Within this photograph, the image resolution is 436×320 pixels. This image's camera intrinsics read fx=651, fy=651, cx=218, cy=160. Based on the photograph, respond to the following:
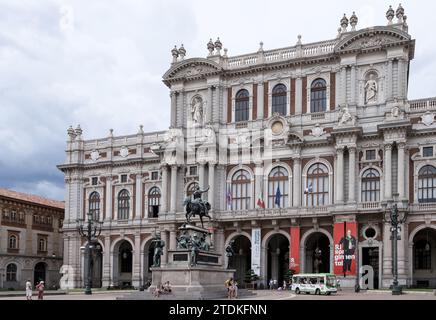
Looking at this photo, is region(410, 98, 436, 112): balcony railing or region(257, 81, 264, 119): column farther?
region(257, 81, 264, 119): column

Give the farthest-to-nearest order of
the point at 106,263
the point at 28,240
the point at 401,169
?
the point at 28,240 → the point at 106,263 → the point at 401,169

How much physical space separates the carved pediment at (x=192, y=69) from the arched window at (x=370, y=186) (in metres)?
21.2

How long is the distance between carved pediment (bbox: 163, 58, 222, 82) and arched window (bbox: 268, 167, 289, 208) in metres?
14.1

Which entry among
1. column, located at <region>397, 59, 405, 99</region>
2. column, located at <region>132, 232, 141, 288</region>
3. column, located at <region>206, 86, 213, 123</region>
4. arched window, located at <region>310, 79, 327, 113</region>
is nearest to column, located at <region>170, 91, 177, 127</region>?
column, located at <region>206, 86, 213, 123</region>

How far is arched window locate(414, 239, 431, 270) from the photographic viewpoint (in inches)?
2576

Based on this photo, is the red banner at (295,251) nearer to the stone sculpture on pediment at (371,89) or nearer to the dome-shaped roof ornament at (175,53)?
the stone sculpture on pediment at (371,89)

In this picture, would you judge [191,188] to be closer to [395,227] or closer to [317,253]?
[317,253]

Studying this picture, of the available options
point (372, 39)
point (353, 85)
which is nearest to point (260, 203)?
point (353, 85)

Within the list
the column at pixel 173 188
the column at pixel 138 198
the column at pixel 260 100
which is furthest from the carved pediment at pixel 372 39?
the column at pixel 138 198

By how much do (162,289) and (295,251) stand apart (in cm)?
2737

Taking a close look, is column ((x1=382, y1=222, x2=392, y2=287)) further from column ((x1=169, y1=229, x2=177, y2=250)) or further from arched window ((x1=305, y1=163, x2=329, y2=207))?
column ((x1=169, y1=229, x2=177, y2=250))

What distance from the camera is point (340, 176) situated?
66.6m

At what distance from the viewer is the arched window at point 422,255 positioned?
6544 cm
